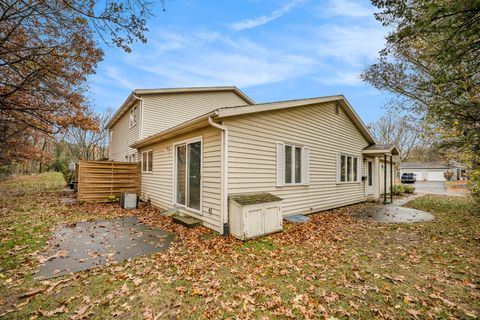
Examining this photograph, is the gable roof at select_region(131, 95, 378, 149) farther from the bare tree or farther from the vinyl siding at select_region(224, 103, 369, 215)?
the bare tree

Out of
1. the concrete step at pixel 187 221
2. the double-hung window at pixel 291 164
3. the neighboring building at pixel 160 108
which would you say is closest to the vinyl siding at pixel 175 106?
the neighboring building at pixel 160 108

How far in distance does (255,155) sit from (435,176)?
49394 millimetres

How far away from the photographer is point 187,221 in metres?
6.68

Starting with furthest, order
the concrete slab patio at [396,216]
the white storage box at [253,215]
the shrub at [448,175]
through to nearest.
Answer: the shrub at [448,175]
the concrete slab patio at [396,216]
the white storage box at [253,215]

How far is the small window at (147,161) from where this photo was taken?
1055cm

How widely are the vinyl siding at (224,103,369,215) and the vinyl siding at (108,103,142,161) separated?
7.95 metres

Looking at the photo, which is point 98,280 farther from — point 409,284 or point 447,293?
point 447,293

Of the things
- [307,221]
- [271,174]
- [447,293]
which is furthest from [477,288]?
[271,174]

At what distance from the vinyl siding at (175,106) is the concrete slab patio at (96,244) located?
6342mm

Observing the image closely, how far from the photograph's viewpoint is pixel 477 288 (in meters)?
3.48

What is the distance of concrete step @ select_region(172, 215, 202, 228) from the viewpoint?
6508 millimetres

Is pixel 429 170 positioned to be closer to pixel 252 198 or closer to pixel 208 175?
pixel 252 198

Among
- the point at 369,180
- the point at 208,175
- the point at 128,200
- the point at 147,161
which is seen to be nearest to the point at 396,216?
the point at 369,180

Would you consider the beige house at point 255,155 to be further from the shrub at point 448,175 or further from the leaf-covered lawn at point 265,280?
the shrub at point 448,175
